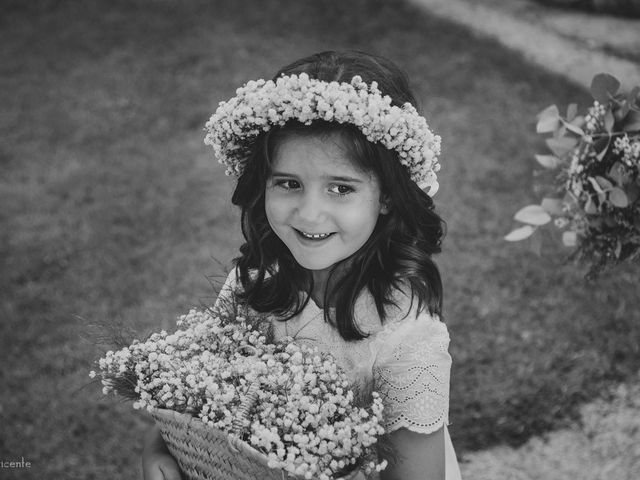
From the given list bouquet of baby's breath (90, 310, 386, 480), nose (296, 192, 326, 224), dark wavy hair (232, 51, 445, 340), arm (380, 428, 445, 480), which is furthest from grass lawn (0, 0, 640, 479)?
arm (380, 428, 445, 480)

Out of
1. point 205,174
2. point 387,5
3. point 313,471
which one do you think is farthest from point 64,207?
point 387,5

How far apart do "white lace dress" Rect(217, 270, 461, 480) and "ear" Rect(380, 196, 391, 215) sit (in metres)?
0.27

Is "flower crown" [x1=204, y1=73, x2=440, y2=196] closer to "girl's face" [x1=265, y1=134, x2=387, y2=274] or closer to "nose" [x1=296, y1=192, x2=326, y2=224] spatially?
"girl's face" [x1=265, y1=134, x2=387, y2=274]

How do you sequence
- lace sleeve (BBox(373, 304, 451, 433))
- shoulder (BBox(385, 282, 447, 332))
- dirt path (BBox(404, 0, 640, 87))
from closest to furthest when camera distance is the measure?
lace sleeve (BBox(373, 304, 451, 433))
shoulder (BBox(385, 282, 447, 332))
dirt path (BBox(404, 0, 640, 87))

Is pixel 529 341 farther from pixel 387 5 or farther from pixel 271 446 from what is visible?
pixel 387 5

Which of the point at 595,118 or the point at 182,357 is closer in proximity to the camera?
the point at 182,357

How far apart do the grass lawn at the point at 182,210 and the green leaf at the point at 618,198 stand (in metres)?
1.43

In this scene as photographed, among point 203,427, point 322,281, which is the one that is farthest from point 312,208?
point 203,427

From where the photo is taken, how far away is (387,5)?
9.20 m

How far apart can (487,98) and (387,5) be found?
123 inches

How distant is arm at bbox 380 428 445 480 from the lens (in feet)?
6.62

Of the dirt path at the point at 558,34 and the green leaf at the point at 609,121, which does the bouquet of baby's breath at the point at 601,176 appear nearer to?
the green leaf at the point at 609,121

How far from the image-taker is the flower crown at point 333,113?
6.12 feet

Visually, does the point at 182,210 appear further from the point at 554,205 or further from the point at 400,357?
the point at 400,357
